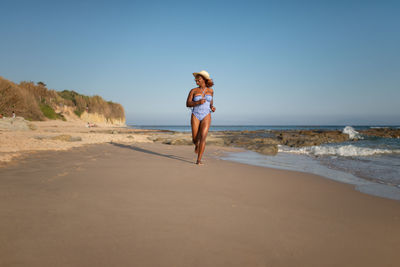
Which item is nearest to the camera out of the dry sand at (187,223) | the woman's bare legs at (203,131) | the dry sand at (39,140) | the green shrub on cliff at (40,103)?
the dry sand at (187,223)

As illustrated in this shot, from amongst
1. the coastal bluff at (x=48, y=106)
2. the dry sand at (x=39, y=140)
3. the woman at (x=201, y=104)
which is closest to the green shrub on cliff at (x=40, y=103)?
the coastal bluff at (x=48, y=106)

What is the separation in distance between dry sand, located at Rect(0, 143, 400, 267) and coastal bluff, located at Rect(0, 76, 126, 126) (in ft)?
104

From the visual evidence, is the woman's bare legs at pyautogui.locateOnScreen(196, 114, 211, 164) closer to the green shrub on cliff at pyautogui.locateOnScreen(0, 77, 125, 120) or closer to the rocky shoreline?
the rocky shoreline

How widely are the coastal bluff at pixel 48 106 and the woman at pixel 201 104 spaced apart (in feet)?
99.7

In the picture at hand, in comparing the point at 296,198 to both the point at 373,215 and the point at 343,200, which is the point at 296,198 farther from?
the point at 373,215

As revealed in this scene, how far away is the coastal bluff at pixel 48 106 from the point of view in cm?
2710

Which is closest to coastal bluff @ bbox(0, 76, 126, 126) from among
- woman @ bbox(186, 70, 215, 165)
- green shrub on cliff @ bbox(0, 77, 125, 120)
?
green shrub on cliff @ bbox(0, 77, 125, 120)

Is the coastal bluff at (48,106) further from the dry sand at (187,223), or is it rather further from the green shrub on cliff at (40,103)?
the dry sand at (187,223)

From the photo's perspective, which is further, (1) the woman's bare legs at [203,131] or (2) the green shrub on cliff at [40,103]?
(2) the green shrub on cliff at [40,103]

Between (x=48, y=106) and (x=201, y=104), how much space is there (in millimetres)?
48996

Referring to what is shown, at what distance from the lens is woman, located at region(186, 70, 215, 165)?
523 cm

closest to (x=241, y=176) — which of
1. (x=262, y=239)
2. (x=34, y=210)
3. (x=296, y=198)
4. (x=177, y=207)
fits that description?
(x=296, y=198)

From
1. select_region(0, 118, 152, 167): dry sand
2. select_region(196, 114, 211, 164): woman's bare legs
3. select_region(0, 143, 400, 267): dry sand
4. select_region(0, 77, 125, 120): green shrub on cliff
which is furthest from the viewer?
select_region(0, 77, 125, 120): green shrub on cliff

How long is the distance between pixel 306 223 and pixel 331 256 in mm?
498
